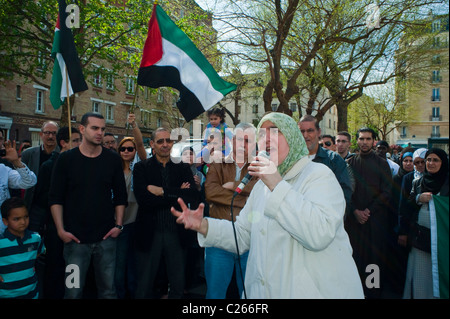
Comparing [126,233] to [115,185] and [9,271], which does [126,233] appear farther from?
[9,271]

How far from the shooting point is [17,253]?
12.8 feet

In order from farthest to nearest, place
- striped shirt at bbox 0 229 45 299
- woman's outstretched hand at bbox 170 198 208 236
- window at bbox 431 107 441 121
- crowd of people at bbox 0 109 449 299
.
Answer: striped shirt at bbox 0 229 45 299, woman's outstretched hand at bbox 170 198 208 236, crowd of people at bbox 0 109 449 299, window at bbox 431 107 441 121

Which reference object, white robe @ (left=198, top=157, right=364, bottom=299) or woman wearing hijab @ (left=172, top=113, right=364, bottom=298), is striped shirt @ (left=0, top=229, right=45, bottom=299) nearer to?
woman wearing hijab @ (left=172, top=113, right=364, bottom=298)

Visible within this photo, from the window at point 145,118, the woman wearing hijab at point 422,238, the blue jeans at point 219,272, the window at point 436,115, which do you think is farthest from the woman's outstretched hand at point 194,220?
the window at point 145,118

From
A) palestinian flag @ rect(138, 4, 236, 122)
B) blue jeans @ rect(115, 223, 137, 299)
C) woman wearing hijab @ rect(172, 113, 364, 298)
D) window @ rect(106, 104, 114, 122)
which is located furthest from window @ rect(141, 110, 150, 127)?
woman wearing hijab @ rect(172, 113, 364, 298)

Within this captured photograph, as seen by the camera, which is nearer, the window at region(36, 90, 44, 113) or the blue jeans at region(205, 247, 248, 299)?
the blue jeans at region(205, 247, 248, 299)

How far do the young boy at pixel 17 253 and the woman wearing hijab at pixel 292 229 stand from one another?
258 centimetres

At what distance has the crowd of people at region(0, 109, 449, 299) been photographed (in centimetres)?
200

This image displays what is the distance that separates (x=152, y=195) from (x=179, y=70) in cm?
161

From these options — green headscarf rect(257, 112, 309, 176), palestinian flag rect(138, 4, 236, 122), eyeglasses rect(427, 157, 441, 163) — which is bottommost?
eyeglasses rect(427, 157, 441, 163)

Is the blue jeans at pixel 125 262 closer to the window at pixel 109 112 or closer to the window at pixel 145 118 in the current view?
the window at pixel 109 112

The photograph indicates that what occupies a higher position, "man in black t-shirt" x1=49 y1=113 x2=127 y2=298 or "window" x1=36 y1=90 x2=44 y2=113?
"window" x1=36 y1=90 x2=44 y2=113

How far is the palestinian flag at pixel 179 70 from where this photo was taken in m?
4.63

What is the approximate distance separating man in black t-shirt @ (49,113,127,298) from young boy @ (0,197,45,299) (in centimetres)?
44
